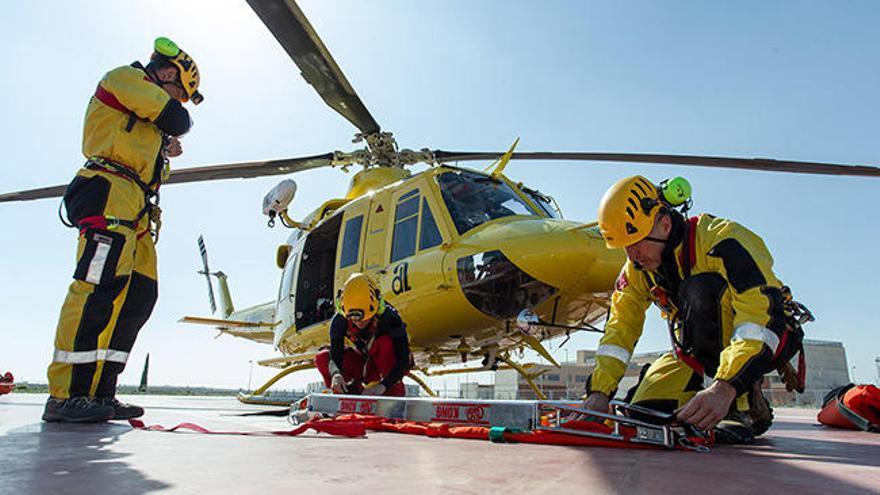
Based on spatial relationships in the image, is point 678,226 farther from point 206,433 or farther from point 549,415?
point 206,433

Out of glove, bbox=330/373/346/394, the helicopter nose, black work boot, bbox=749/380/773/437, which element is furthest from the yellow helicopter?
black work boot, bbox=749/380/773/437

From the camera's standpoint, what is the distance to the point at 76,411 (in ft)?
10.3

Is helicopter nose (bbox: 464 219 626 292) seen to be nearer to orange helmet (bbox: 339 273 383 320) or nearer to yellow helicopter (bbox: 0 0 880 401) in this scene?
yellow helicopter (bbox: 0 0 880 401)

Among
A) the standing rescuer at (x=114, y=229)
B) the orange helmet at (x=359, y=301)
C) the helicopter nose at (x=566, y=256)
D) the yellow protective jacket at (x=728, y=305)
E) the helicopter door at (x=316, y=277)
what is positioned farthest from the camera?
the helicopter door at (x=316, y=277)

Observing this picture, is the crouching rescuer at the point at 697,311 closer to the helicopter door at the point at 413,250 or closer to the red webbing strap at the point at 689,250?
the red webbing strap at the point at 689,250

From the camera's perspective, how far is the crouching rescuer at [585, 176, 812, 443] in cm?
233

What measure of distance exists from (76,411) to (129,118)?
73.8 inches

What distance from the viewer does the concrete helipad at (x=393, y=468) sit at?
121cm

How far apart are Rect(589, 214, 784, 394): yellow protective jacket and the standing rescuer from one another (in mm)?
2897

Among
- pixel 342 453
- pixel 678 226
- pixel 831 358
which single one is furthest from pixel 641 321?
pixel 831 358

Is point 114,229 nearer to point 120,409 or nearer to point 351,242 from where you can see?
point 120,409

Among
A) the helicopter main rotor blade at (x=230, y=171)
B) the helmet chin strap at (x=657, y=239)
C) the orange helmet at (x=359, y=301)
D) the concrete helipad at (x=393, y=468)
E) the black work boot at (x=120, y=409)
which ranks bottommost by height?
the black work boot at (x=120, y=409)

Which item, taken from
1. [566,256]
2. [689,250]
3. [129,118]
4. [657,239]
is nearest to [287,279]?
[566,256]

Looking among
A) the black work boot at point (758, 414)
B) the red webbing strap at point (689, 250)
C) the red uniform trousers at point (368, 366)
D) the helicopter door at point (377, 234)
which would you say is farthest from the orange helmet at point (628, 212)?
the helicopter door at point (377, 234)
